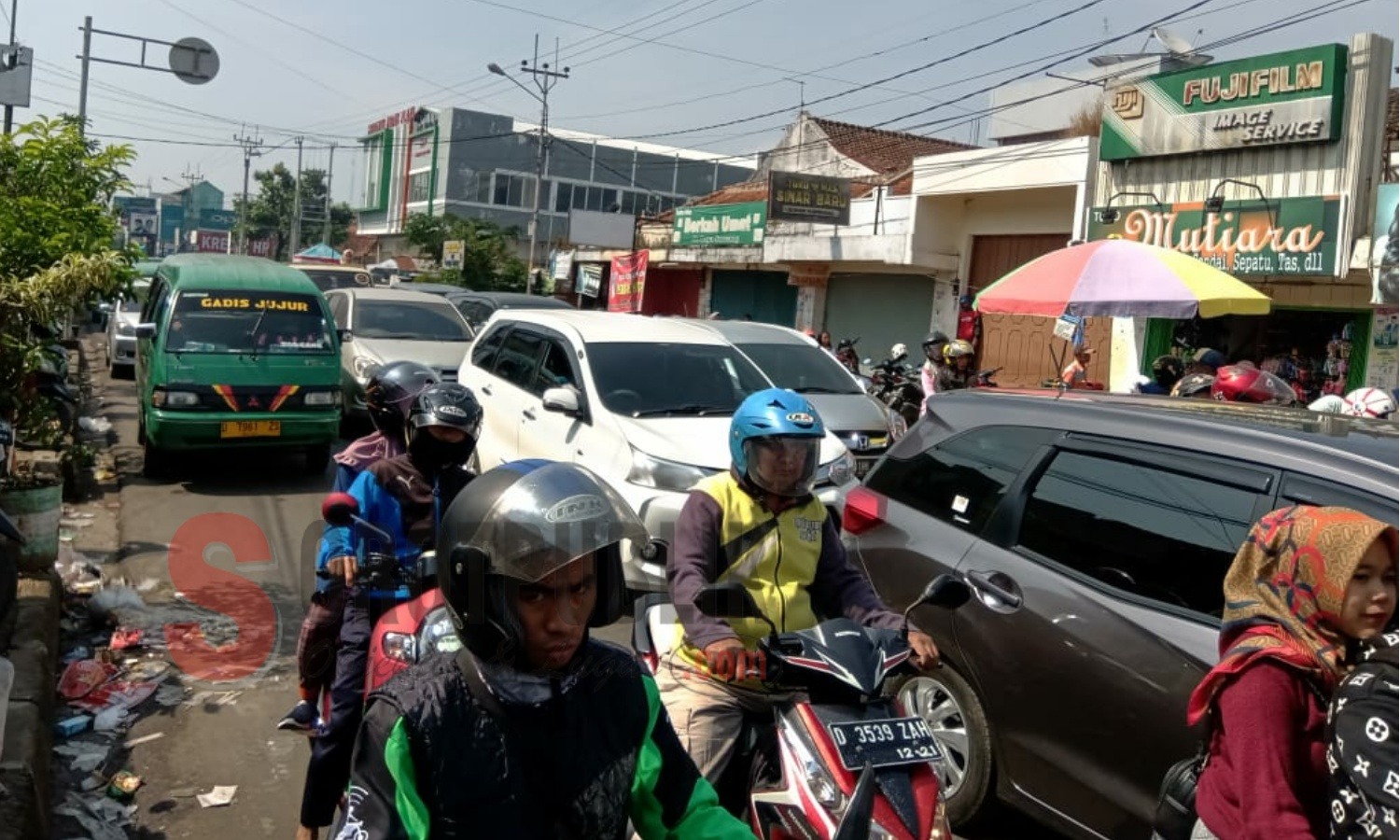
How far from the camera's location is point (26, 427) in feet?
23.5

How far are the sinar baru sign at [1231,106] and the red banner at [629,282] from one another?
31.5ft

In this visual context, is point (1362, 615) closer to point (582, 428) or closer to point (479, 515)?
point (479, 515)

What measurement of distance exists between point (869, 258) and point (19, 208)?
1607 cm

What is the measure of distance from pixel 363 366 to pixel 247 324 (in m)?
1.63

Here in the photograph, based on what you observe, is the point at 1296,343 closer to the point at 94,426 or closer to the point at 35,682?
the point at 35,682

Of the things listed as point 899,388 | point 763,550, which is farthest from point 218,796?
point 899,388

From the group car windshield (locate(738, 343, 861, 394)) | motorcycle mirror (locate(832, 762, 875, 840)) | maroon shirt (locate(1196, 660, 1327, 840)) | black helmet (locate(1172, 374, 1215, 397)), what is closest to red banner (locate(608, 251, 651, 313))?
car windshield (locate(738, 343, 861, 394))

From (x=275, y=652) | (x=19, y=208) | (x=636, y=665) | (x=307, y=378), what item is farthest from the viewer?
(x=307, y=378)

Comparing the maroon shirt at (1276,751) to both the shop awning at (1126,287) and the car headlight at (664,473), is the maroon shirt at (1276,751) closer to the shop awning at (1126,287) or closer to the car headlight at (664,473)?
the car headlight at (664,473)

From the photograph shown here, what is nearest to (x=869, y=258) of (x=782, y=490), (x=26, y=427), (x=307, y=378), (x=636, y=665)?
(x=307, y=378)

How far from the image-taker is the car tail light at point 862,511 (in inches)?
172

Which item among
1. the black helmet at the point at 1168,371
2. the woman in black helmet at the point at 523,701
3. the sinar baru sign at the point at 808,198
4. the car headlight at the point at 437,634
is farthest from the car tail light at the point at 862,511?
the sinar baru sign at the point at 808,198

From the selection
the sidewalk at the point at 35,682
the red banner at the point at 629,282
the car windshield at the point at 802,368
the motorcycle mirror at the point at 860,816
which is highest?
the red banner at the point at 629,282

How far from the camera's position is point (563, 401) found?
695cm
